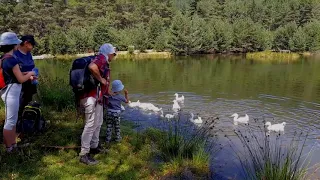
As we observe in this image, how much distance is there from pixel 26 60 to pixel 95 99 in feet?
5.32

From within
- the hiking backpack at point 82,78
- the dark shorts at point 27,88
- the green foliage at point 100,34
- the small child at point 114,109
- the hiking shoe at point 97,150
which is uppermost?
the green foliage at point 100,34

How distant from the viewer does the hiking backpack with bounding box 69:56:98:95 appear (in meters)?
4.47

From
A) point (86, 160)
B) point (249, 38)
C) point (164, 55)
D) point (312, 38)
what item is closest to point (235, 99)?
point (86, 160)

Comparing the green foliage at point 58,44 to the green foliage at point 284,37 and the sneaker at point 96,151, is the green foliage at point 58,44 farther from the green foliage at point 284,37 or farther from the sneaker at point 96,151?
the sneaker at point 96,151

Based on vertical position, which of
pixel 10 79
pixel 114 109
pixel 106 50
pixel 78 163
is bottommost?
pixel 78 163

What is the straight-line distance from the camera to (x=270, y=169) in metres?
Result: 4.14

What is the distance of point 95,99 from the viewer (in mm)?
4621

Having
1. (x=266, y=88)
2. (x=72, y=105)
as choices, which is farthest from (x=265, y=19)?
(x=72, y=105)

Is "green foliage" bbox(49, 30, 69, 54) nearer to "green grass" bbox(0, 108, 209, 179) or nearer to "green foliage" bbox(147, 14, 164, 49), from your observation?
"green foliage" bbox(147, 14, 164, 49)

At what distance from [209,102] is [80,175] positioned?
10.3m

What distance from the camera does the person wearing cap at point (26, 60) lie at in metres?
5.14

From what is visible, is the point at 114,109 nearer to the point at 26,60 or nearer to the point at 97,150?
the point at 97,150

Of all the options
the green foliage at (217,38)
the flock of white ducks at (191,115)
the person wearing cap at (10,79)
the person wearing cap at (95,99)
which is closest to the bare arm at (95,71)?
the person wearing cap at (95,99)

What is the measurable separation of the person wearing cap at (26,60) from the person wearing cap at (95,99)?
1.20 meters
